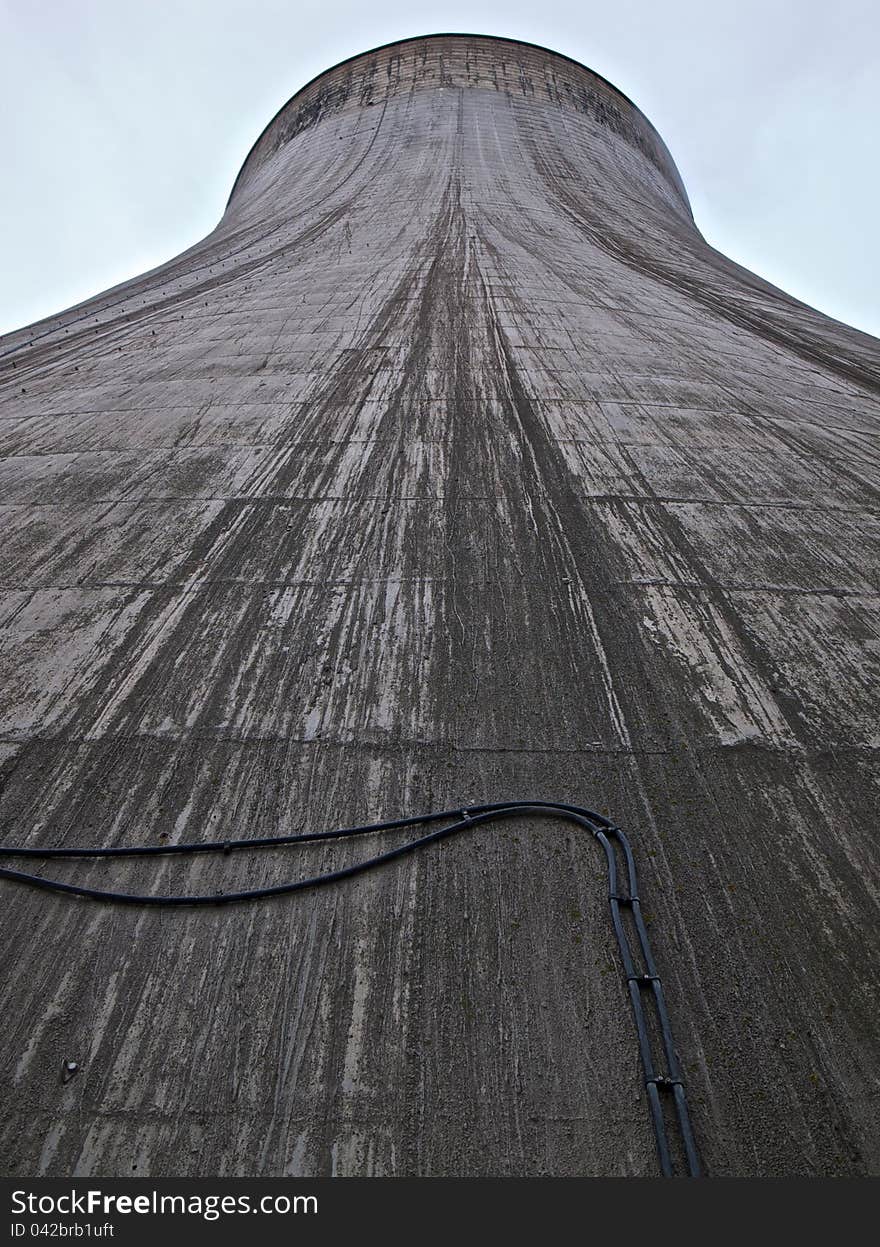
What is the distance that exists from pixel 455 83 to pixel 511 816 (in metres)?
15.4

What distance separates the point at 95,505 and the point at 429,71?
539 inches

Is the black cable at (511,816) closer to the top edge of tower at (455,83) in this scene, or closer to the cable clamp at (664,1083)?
the cable clamp at (664,1083)

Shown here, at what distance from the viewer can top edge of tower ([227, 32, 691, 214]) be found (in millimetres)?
13852

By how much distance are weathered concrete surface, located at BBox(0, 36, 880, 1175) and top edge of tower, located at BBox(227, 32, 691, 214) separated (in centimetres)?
1004

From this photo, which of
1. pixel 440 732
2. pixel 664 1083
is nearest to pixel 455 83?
pixel 440 732

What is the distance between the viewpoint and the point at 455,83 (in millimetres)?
13617

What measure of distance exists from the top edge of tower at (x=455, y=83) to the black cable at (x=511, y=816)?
1534 cm

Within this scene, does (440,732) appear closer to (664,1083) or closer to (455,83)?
(664,1083)

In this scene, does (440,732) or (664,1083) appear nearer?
(664,1083)

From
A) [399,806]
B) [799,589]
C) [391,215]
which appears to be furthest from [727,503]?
[391,215]

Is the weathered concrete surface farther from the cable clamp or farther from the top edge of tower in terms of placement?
the top edge of tower

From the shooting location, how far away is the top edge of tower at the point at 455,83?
13.9 metres

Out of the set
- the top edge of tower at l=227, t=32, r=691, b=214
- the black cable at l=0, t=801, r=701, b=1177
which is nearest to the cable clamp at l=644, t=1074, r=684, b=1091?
the black cable at l=0, t=801, r=701, b=1177

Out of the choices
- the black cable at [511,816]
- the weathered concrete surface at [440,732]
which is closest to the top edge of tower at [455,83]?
the weathered concrete surface at [440,732]
